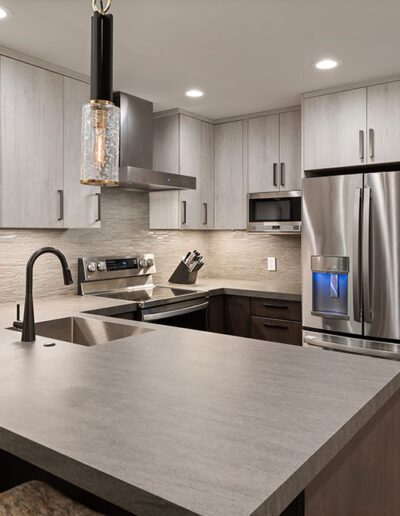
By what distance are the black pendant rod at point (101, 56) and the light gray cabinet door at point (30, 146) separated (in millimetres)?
1530

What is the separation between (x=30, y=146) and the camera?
2738 millimetres

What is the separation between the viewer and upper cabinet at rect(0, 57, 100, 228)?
2627mm

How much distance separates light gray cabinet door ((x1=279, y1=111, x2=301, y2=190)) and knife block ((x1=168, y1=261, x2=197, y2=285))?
3.26ft

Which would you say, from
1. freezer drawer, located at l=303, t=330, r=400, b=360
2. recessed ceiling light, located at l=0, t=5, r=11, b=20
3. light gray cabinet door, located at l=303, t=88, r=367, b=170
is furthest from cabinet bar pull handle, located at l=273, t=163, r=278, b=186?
recessed ceiling light, located at l=0, t=5, r=11, b=20

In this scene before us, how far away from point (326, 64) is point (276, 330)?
70.8 inches

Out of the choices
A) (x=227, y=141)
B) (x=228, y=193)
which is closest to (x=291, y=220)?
(x=228, y=193)

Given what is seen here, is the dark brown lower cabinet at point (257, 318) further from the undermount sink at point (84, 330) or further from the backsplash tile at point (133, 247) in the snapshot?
the undermount sink at point (84, 330)

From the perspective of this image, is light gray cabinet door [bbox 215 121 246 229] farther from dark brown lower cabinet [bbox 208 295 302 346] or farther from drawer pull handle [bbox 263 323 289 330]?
drawer pull handle [bbox 263 323 289 330]

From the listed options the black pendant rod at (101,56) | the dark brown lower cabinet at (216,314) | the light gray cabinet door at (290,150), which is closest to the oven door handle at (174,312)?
the dark brown lower cabinet at (216,314)

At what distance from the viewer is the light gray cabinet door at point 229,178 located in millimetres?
4055

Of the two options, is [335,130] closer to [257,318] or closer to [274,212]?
[274,212]

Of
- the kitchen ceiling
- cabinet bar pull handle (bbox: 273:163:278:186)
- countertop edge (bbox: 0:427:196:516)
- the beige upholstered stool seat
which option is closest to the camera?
countertop edge (bbox: 0:427:196:516)

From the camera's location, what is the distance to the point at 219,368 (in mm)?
1454

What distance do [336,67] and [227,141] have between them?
4.55 feet
